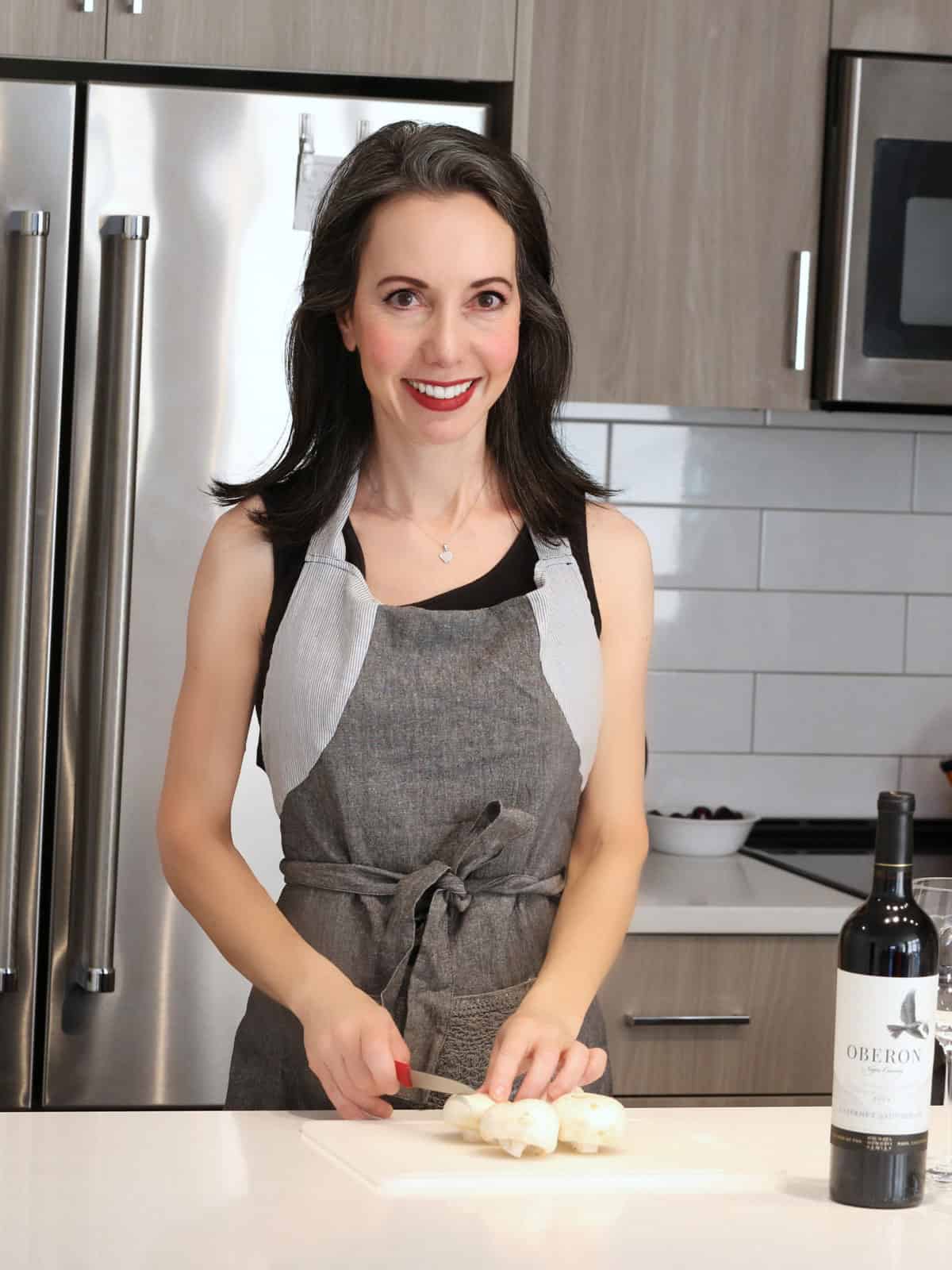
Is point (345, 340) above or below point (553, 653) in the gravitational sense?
above

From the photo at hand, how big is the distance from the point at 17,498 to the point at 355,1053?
1132 mm

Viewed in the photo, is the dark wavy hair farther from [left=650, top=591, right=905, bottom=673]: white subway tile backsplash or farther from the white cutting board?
[left=650, top=591, right=905, bottom=673]: white subway tile backsplash

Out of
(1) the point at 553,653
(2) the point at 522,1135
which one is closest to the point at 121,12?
(1) the point at 553,653

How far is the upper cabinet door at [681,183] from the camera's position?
236 centimetres

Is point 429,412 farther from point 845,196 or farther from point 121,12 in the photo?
point 845,196

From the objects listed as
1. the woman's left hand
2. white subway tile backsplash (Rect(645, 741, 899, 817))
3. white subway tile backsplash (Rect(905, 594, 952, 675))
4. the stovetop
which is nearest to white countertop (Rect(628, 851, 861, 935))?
the stovetop

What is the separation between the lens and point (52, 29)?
7.02 feet

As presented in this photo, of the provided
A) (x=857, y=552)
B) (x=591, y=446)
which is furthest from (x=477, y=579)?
(x=857, y=552)

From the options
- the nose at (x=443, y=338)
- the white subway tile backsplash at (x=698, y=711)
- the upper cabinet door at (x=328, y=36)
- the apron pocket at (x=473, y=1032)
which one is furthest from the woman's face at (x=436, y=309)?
the white subway tile backsplash at (x=698, y=711)

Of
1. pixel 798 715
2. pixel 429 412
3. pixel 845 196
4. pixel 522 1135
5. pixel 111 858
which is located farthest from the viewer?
pixel 798 715

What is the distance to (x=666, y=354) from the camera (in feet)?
7.94

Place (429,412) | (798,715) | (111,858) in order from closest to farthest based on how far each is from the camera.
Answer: (429,412) → (111,858) → (798,715)

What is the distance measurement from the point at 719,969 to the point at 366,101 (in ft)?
4.12

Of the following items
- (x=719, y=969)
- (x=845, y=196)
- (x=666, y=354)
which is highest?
(x=845, y=196)
